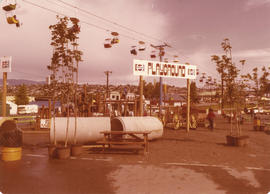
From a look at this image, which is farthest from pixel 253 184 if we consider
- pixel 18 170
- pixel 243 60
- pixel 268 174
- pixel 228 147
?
pixel 243 60

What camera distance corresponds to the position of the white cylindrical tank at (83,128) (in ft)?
36.6

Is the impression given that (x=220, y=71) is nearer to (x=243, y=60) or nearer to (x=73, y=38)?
(x=243, y=60)

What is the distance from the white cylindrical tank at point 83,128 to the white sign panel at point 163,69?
428cm

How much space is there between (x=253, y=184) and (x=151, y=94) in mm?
85329

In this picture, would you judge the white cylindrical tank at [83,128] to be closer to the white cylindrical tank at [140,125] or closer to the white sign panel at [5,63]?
the white cylindrical tank at [140,125]

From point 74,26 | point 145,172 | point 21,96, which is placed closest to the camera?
point 145,172

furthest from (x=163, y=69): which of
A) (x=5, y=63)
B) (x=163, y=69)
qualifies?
(x=5, y=63)

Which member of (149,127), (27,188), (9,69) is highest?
(9,69)

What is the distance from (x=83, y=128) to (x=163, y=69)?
24.0 ft

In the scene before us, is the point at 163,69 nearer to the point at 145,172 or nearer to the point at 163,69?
the point at 163,69

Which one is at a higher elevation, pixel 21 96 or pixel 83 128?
pixel 21 96

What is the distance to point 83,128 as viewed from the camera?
1172 centimetres

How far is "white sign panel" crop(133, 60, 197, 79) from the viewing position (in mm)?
15156

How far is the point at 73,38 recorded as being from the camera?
37.2 feet
